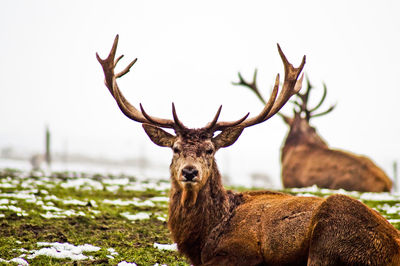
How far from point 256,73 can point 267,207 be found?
10.00 m

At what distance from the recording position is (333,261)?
4.40 m

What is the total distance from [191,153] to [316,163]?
10193 millimetres

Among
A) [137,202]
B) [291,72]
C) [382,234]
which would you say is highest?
[291,72]

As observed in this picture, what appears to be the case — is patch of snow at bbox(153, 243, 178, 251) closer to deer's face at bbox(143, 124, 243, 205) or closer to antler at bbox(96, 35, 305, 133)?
deer's face at bbox(143, 124, 243, 205)

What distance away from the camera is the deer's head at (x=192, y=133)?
5480 mm

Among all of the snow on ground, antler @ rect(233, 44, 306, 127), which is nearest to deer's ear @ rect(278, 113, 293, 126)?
the snow on ground

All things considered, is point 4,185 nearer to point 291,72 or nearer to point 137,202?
point 137,202

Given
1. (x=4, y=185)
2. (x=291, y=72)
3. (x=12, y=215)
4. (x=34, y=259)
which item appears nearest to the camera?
(x=34, y=259)

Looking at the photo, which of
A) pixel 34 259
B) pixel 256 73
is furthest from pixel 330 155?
pixel 34 259

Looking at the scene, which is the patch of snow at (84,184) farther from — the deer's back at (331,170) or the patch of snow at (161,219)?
the deer's back at (331,170)

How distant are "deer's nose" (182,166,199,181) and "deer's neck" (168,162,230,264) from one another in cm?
53

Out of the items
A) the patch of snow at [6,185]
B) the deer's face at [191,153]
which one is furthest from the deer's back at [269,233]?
the patch of snow at [6,185]

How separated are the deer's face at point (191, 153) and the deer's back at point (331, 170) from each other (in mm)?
8909

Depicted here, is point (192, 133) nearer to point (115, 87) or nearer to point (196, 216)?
point (196, 216)
